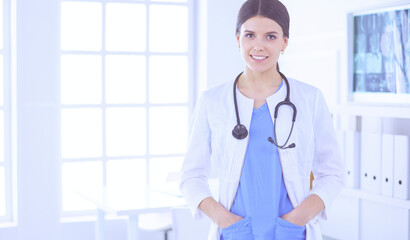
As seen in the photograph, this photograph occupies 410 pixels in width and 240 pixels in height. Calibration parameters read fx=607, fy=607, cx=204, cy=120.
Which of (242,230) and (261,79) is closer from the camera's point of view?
(242,230)

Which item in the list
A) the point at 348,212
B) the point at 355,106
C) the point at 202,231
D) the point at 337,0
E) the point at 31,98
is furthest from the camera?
the point at 31,98

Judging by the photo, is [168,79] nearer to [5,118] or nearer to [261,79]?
[5,118]

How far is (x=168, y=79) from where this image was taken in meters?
4.41

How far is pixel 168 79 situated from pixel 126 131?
0.49m

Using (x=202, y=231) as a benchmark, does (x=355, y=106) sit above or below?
above

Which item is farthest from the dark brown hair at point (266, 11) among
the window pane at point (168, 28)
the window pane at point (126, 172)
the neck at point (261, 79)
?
the window pane at point (168, 28)

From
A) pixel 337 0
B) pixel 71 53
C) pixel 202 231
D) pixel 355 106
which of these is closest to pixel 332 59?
pixel 337 0

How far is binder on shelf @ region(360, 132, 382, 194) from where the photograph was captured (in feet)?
9.02

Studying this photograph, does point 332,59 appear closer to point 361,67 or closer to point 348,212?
point 361,67

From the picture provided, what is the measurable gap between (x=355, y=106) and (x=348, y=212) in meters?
0.58

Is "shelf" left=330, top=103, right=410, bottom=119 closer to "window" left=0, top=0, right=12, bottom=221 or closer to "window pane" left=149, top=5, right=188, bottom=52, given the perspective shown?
"window pane" left=149, top=5, right=188, bottom=52

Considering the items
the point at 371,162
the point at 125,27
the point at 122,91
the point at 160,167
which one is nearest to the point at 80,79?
the point at 122,91

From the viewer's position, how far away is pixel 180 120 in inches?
175

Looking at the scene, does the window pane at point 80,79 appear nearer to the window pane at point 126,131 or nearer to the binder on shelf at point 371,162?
the window pane at point 126,131
